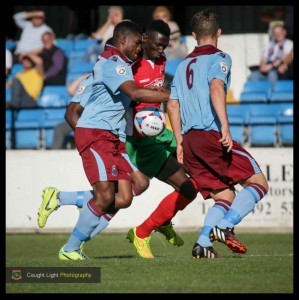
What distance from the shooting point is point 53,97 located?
18.1 meters

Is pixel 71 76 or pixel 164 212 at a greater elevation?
pixel 71 76

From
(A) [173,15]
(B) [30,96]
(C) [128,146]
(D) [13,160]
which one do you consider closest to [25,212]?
(D) [13,160]

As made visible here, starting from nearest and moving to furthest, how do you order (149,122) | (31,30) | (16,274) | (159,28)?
(16,274) < (149,122) < (159,28) < (31,30)

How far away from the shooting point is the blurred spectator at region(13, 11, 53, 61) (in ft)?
62.5

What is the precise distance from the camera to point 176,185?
32.0ft

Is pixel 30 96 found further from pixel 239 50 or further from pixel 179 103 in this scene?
pixel 179 103

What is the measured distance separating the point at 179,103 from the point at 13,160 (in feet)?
22.5

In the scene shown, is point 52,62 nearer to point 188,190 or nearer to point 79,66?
point 79,66

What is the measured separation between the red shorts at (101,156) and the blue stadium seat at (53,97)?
29.2 ft

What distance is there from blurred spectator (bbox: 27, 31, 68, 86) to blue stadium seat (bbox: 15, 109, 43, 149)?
37.3 inches

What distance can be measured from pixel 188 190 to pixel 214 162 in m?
1.21

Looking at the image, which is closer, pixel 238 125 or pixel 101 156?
pixel 101 156

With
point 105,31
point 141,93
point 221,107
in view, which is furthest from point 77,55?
point 221,107

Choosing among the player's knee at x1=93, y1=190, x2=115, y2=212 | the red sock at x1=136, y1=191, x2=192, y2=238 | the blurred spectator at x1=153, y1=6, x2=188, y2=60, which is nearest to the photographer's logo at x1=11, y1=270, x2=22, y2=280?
the player's knee at x1=93, y1=190, x2=115, y2=212
